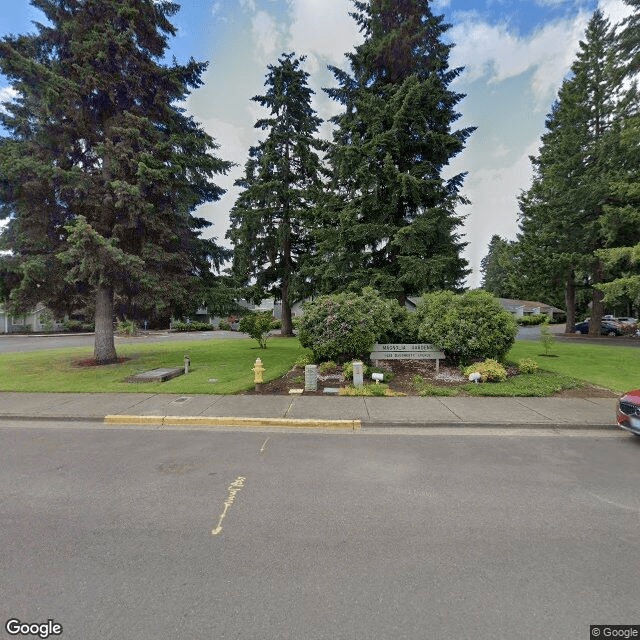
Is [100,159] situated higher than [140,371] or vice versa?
[100,159]

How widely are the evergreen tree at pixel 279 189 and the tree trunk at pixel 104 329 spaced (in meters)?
10.5

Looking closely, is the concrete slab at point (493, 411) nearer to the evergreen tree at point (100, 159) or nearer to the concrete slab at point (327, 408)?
→ the concrete slab at point (327, 408)

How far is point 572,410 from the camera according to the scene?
7387 mm

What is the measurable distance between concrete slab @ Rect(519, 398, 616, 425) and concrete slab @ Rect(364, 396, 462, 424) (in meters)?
1.98

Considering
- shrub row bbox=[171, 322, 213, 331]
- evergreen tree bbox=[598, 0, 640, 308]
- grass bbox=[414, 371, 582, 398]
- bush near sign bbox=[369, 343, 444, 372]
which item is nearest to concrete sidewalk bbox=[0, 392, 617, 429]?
grass bbox=[414, 371, 582, 398]

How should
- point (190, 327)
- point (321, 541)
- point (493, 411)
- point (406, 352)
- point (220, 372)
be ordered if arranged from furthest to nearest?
point (190, 327) → point (220, 372) → point (406, 352) → point (493, 411) → point (321, 541)

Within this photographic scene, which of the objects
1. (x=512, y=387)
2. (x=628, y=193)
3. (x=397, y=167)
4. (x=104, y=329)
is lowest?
(x=512, y=387)

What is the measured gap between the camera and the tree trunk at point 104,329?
13.0 metres

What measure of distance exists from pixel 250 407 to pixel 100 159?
454 inches

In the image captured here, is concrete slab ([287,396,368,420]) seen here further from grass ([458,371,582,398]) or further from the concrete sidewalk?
grass ([458,371,582,398])

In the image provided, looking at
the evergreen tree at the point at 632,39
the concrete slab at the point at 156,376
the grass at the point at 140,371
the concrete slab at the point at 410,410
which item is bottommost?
the concrete slab at the point at 410,410

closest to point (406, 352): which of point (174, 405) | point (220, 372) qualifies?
point (220, 372)

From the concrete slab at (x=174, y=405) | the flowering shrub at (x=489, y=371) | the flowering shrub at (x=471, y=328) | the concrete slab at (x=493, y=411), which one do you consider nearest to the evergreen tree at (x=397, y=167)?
the flowering shrub at (x=471, y=328)

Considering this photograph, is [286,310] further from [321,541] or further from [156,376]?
[321,541]
